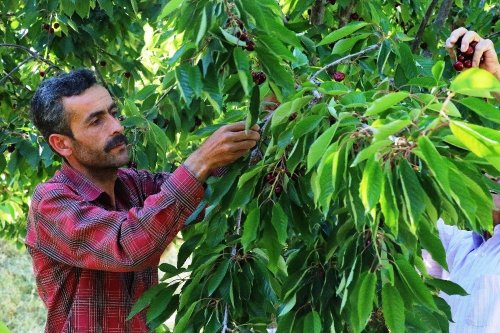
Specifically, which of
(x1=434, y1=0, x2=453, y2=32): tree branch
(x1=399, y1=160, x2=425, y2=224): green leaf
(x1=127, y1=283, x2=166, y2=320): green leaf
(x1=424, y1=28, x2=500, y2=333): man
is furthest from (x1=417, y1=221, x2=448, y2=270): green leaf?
(x1=434, y1=0, x2=453, y2=32): tree branch

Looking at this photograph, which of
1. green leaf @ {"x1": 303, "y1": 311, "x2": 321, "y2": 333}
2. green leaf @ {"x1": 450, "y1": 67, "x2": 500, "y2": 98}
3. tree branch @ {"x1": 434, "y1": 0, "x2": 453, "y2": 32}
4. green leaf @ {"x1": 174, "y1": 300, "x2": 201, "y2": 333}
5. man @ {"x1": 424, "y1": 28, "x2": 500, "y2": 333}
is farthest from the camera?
tree branch @ {"x1": 434, "y1": 0, "x2": 453, "y2": 32}

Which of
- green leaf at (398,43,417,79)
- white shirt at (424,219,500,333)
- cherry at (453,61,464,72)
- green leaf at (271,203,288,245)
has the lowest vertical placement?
white shirt at (424,219,500,333)

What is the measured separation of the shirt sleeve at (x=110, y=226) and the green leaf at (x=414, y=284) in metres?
0.59

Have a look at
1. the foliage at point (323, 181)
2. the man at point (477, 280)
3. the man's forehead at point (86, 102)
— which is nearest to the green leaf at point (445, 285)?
the foliage at point (323, 181)

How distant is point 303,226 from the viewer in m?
1.92

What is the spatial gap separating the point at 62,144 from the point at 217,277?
0.77 meters

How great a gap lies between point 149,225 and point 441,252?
28.6 inches

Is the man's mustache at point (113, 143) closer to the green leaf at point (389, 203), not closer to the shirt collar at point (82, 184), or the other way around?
the shirt collar at point (82, 184)

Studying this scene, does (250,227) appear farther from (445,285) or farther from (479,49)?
(479,49)

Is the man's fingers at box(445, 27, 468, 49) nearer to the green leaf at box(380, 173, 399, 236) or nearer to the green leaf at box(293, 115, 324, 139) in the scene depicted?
the green leaf at box(293, 115, 324, 139)

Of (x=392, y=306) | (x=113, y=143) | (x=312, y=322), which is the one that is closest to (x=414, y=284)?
(x=392, y=306)

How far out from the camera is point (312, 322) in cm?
187

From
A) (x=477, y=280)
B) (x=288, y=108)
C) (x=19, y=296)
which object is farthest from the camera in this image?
(x=19, y=296)

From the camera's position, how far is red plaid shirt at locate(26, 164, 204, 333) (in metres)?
2.07
